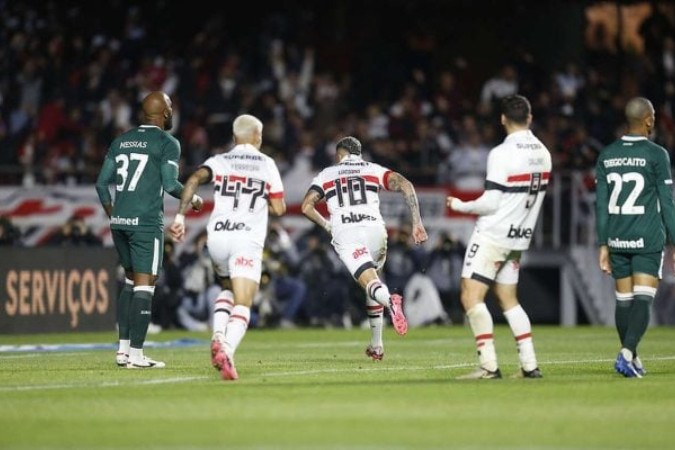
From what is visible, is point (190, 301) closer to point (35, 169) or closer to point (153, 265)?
point (35, 169)

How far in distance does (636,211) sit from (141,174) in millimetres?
4809

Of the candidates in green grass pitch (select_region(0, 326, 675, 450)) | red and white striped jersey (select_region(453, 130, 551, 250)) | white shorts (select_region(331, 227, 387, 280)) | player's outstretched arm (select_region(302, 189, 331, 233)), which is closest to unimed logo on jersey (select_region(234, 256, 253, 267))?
green grass pitch (select_region(0, 326, 675, 450))

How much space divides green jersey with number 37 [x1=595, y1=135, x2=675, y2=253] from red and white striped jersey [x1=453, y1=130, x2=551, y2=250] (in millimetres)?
979

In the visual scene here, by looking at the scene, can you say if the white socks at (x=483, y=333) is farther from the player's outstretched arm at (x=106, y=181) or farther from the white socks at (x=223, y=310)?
the player's outstretched arm at (x=106, y=181)

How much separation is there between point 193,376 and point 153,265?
1.78 meters

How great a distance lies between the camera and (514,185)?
13727 mm

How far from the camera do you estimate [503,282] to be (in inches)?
548

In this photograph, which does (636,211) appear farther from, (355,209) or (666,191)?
(355,209)

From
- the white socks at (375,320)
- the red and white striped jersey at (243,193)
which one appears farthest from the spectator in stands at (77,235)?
the red and white striped jersey at (243,193)

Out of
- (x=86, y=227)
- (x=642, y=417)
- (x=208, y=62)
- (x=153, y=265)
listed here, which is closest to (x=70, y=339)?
(x=86, y=227)

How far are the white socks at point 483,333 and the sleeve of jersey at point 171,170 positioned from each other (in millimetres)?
3433

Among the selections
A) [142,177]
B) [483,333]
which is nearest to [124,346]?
[142,177]

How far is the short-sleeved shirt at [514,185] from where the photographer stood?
1365 centimetres

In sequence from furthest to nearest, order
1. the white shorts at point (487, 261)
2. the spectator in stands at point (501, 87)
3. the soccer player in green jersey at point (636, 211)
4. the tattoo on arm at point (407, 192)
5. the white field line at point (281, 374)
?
the spectator in stands at point (501, 87) → the tattoo on arm at point (407, 192) → the soccer player in green jersey at point (636, 211) → the white shorts at point (487, 261) → the white field line at point (281, 374)
